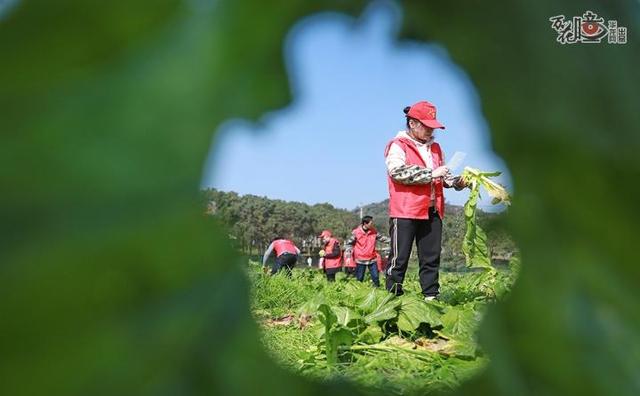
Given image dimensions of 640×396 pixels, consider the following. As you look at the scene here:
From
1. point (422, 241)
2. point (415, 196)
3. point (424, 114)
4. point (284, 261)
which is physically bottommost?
point (284, 261)

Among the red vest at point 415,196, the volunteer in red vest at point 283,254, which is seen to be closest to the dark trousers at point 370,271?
the volunteer in red vest at point 283,254

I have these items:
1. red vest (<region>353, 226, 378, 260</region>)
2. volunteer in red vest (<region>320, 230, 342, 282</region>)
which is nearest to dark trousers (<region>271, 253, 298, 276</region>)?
red vest (<region>353, 226, 378, 260</region>)

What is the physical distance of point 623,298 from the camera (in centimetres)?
15

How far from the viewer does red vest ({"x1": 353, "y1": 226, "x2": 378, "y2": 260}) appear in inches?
257

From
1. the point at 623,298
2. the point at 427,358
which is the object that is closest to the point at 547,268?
the point at 623,298

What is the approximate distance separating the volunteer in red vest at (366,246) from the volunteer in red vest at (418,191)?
3721 mm

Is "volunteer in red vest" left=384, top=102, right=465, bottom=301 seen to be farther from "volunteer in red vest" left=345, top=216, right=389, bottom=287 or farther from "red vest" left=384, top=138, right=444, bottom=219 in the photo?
"volunteer in red vest" left=345, top=216, right=389, bottom=287

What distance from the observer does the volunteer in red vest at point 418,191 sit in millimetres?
2350

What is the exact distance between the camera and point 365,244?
663cm

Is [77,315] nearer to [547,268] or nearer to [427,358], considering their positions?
[547,268]

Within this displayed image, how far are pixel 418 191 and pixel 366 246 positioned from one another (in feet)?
13.6

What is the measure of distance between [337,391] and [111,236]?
82 mm

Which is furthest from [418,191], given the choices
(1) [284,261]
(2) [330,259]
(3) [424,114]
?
(2) [330,259]

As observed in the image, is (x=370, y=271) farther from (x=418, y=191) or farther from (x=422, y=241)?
(x=418, y=191)
